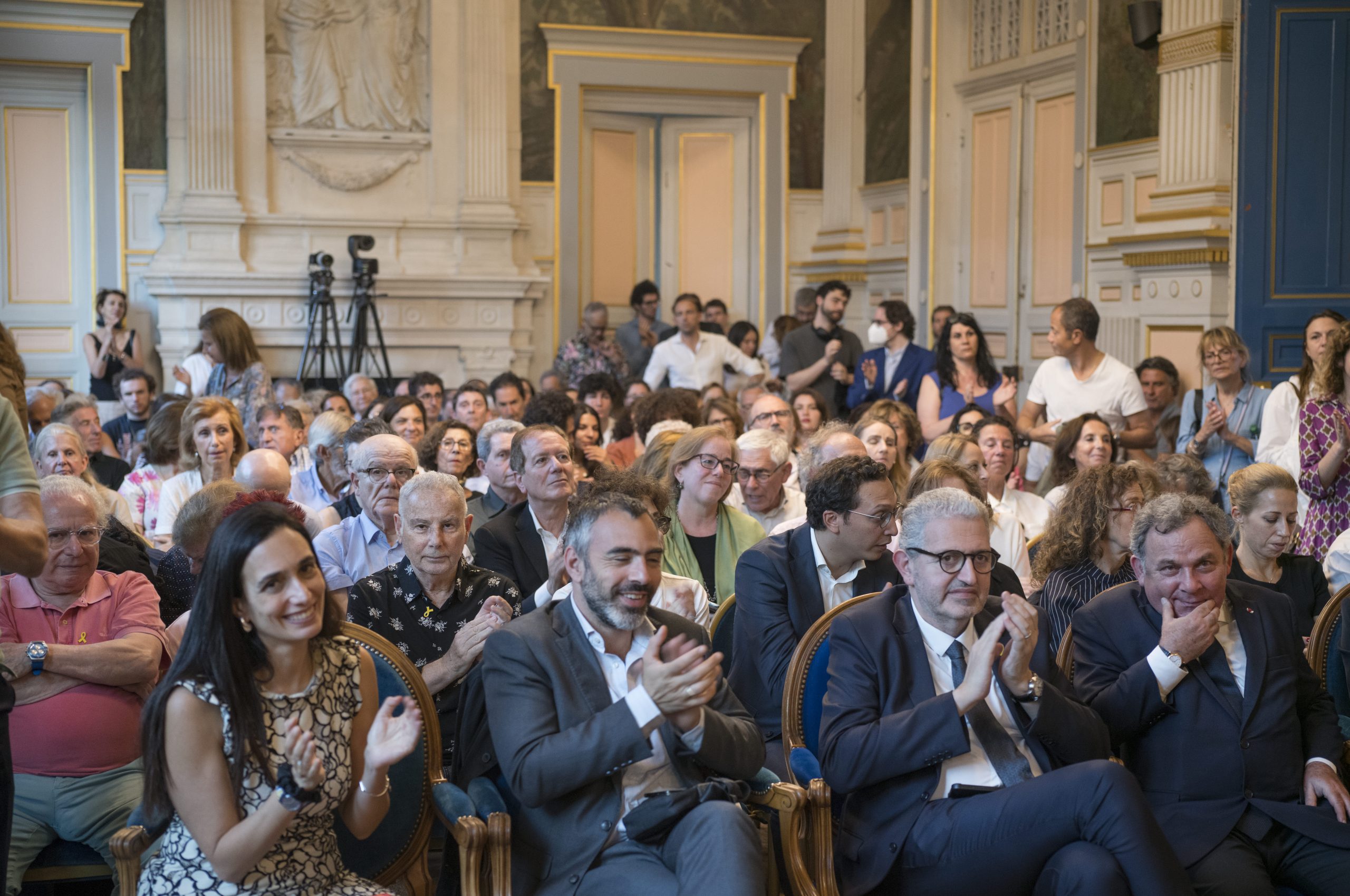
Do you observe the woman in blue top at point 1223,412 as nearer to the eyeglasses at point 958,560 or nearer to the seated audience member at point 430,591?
the eyeglasses at point 958,560

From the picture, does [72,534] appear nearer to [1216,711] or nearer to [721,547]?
[721,547]

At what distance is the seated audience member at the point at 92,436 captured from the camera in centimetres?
577

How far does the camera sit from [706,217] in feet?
38.9

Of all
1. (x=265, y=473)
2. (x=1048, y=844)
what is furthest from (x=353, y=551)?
(x=1048, y=844)

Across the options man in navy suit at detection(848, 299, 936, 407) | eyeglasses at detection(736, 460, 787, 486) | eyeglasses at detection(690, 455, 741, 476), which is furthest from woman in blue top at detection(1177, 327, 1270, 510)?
eyeglasses at detection(690, 455, 741, 476)

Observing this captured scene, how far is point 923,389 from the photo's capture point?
22.4 ft

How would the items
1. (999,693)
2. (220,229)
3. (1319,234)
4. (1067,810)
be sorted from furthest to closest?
(220,229) → (1319,234) → (999,693) → (1067,810)

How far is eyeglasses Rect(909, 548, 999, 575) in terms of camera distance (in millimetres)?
2627

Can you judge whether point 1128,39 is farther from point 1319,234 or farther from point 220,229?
point 220,229

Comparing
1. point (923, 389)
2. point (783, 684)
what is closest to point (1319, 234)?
point (923, 389)

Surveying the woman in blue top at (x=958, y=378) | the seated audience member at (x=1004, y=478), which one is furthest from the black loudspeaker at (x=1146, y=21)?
the seated audience member at (x=1004, y=478)

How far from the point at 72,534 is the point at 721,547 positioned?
1.82 m

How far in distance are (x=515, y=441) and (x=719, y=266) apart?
783cm

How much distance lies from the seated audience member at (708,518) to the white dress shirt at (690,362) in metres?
4.61
